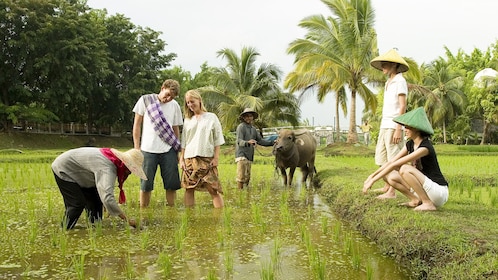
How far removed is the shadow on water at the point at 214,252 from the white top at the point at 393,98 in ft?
3.74

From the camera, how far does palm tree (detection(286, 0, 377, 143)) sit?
16234 millimetres

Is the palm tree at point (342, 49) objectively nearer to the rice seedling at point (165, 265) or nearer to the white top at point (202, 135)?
the white top at point (202, 135)

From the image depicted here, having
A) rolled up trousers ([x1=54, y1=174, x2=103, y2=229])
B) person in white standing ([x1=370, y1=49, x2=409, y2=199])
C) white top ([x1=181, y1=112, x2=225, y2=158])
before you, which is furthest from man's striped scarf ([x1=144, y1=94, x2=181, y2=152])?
person in white standing ([x1=370, y1=49, x2=409, y2=199])

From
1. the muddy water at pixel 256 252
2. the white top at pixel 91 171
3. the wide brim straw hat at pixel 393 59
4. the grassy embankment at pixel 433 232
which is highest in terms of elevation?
the wide brim straw hat at pixel 393 59

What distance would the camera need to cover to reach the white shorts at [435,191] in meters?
3.67

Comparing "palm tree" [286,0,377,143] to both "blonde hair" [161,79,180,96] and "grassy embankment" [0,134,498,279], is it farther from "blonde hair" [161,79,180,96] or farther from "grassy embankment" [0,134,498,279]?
"blonde hair" [161,79,180,96]

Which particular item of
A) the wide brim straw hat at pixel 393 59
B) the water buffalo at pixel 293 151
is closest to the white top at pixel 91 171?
the wide brim straw hat at pixel 393 59

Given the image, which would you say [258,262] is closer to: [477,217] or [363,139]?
[477,217]

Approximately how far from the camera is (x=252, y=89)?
19.5 metres

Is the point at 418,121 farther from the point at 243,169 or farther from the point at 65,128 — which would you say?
the point at 65,128

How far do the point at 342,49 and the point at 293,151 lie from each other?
35.3 feet

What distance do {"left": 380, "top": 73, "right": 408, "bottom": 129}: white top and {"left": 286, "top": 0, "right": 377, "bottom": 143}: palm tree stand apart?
11714 mm

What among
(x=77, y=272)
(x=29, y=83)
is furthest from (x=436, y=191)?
(x=29, y=83)

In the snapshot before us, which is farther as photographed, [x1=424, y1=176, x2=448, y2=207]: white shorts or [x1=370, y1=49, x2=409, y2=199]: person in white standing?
[x1=370, y1=49, x2=409, y2=199]: person in white standing
